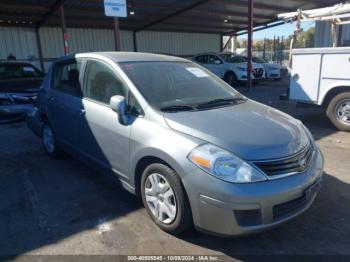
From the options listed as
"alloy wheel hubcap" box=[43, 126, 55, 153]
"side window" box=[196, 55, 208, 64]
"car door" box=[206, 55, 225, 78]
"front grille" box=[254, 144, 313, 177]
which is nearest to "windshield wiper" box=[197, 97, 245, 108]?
"front grille" box=[254, 144, 313, 177]

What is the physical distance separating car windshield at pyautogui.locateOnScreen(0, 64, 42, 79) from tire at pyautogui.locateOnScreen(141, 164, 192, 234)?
756 cm

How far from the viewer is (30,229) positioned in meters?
3.19

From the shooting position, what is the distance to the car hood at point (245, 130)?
261 cm

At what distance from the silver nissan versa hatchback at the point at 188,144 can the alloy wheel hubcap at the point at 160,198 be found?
11 mm

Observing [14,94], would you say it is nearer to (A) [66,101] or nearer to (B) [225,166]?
(A) [66,101]

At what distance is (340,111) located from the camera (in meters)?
6.39

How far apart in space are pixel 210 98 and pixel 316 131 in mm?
3925

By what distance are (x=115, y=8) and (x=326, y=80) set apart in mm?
5018

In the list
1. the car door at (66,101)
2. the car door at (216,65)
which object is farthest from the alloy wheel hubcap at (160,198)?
the car door at (216,65)

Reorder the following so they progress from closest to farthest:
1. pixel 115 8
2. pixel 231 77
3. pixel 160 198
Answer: pixel 160 198 → pixel 115 8 → pixel 231 77

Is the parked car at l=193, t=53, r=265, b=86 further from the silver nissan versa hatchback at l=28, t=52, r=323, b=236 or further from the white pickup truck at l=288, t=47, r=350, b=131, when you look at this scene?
the silver nissan versa hatchback at l=28, t=52, r=323, b=236

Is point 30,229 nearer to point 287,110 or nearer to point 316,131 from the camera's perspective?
point 316,131

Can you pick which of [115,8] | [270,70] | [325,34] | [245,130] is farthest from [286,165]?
[325,34]

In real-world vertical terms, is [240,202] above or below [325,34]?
below
